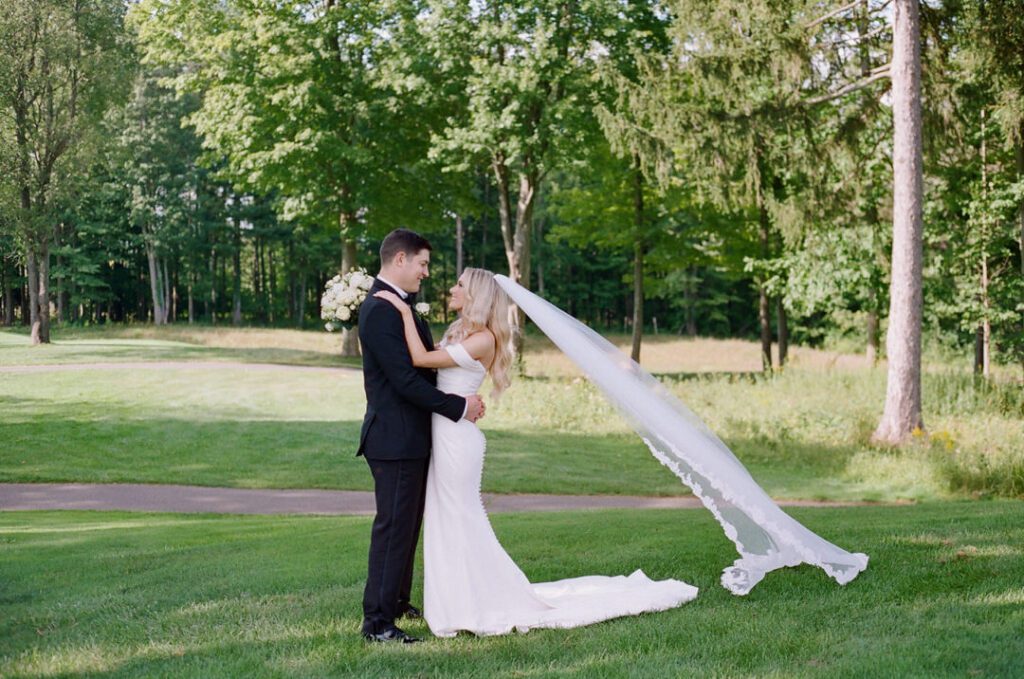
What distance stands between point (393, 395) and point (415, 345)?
33cm

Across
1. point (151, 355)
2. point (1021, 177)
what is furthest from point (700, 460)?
point (151, 355)

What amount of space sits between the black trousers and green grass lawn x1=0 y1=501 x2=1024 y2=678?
260 mm

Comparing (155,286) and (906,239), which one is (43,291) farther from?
(906,239)

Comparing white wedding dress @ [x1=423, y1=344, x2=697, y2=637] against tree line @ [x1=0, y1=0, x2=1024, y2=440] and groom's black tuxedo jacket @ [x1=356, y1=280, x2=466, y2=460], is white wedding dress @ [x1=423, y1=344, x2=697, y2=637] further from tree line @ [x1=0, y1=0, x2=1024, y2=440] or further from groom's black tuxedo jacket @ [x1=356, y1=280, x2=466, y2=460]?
tree line @ [x1=0, y1=0, x2=1024, y2=440]

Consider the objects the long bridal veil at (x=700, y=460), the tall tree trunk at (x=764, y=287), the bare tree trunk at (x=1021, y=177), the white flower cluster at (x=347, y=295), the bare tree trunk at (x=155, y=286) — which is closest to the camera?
the long bridal veil at (x=700, y=460)

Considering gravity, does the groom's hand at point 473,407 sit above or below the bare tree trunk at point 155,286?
below

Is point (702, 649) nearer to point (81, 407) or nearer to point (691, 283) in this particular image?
point (81, 407)

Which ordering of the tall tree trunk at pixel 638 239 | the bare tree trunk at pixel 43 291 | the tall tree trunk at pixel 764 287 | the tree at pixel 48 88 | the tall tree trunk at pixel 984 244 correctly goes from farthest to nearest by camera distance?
the bare tree trunk at pixel 43 291
the tall tree trunk at pixel 638 239
the tree at pixel 48 88
the tall tree trunk at pixel 764 287
the tall tree trunk at pixel 984 244

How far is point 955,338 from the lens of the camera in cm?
3847

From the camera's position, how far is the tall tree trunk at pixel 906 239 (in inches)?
570

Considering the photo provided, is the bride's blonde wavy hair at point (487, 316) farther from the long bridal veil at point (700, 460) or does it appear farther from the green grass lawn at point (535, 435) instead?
the green grass lawn at point (535, 435)

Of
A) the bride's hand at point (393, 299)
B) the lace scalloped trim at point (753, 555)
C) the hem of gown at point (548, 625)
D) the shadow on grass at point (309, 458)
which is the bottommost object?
the shadow on grass at point (309, 458)

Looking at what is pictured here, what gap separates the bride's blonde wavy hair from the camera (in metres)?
5.51

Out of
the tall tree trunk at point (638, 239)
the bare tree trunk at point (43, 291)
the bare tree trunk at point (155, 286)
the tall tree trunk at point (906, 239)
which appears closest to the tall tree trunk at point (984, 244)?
the tall tree trunk at point (906, 239)
